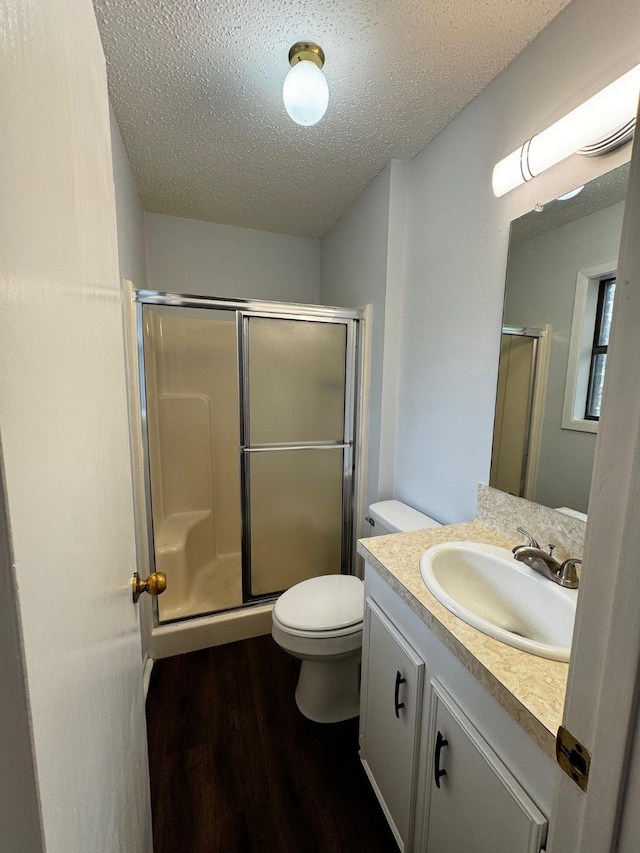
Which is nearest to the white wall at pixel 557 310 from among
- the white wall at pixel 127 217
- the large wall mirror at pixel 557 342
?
the large wall mirror at pixel 557 342

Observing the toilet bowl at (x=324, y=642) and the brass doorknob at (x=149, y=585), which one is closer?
the brass doorknob at (x=149, y=585)

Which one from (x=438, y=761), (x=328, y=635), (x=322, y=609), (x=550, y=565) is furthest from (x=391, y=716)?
(x=550, y=565)

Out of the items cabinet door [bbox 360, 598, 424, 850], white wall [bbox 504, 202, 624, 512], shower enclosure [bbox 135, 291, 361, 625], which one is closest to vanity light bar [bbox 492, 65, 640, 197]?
white wall [bbox 504, 202, 624, 512]

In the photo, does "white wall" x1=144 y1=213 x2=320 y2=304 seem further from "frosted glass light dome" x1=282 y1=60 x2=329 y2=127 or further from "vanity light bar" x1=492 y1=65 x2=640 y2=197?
"vanity light bar" x1=492 y1=65 x2=640 y2=197

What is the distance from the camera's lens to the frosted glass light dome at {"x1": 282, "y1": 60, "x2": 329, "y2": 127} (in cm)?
104

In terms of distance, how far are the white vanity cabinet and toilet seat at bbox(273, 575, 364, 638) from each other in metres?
→ 0.19

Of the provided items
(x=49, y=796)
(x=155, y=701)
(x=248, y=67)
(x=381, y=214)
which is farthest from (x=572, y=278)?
(x=155, y=701)

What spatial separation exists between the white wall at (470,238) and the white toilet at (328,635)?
1.12 feet

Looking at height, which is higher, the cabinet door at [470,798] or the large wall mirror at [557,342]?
the large wall mirror at [557,342]

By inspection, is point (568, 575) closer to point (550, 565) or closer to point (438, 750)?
point (550, 565)

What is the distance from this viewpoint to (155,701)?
5.18ft

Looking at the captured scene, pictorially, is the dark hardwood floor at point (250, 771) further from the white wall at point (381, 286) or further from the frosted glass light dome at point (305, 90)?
the frosted glass light dome at point (305, 90)

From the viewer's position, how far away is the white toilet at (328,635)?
1.37 m

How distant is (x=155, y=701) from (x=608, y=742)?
1837 mm
